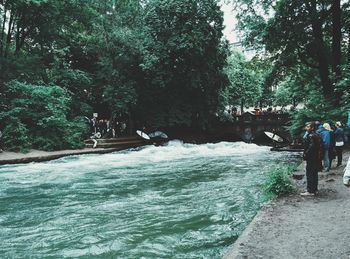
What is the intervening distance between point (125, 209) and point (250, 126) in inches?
1137

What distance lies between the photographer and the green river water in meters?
7.18

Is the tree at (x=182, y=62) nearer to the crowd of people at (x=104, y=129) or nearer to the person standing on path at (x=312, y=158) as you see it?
the crowd of people at (x=104, y=129)

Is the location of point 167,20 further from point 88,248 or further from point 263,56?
point 88,248

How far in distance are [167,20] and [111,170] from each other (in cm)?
1674

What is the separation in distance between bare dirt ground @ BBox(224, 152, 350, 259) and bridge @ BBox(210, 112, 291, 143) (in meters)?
26.8

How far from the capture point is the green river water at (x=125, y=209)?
7184 mm

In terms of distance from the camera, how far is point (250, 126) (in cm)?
3741

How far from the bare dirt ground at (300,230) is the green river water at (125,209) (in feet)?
2.75

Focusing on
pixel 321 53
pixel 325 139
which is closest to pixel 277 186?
pixel 325 139

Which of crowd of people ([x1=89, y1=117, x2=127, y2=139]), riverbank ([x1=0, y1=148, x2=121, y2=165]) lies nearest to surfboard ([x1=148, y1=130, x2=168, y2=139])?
crowd of people ([x1=89, y1=117, x2=127, y2=139])

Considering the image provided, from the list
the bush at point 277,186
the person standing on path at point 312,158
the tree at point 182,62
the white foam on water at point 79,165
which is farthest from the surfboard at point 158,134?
the person standing on path at point 312,158

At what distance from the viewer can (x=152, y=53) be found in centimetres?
2956

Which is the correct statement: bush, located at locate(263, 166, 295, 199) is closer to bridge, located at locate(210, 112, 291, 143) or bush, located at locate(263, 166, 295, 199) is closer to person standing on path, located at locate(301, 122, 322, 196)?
person standing on path, located at locate(301, 122, 322, 196)

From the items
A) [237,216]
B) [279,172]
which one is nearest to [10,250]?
[237,216]
